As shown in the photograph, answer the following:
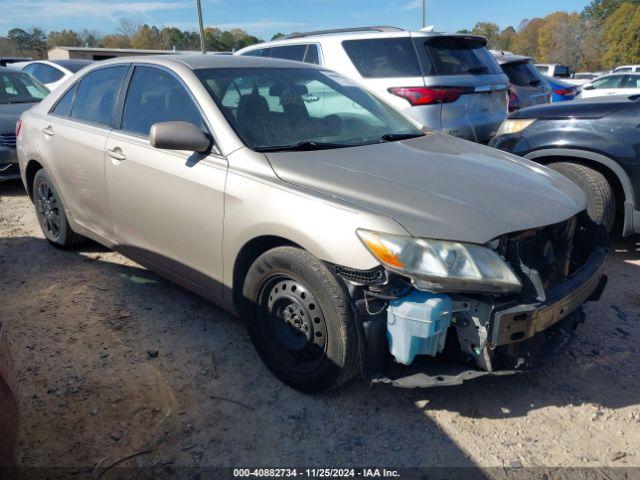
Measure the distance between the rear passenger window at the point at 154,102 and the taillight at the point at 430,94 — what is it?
294cm

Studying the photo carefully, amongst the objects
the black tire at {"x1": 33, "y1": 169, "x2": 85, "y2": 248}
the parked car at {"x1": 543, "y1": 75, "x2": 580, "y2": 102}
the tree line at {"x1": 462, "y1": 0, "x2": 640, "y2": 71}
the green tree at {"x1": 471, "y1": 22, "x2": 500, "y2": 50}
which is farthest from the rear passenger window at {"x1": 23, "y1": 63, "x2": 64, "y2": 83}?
the green tree at {"x1": 471, "y1": 22, "x2": 500, "y2": 50}

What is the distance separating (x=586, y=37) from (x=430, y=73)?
2722 inches

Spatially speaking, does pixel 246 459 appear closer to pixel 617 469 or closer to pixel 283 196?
pixel 283 196

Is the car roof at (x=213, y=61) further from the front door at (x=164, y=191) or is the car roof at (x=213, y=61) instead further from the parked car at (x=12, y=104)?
the parked car at (x=12, y=104)

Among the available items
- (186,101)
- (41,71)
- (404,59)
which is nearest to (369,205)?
(186,101)

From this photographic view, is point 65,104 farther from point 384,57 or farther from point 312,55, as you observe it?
point 384,57

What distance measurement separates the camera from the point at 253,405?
9.04 ft

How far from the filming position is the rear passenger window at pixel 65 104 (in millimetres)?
4422

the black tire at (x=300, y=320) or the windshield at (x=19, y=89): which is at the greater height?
the windshield at (x=19, y=89)

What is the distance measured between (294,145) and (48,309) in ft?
7.11

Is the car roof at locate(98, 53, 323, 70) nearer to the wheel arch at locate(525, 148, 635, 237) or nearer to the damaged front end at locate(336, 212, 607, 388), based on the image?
the damaged front end at locate(336, 212, 607, 388)

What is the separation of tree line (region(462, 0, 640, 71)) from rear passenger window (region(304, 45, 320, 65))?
42.0 metres

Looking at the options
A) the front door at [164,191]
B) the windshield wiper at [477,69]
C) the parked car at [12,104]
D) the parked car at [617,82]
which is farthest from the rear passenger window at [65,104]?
the parked car at [617,82]

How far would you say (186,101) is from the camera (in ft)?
10.7
